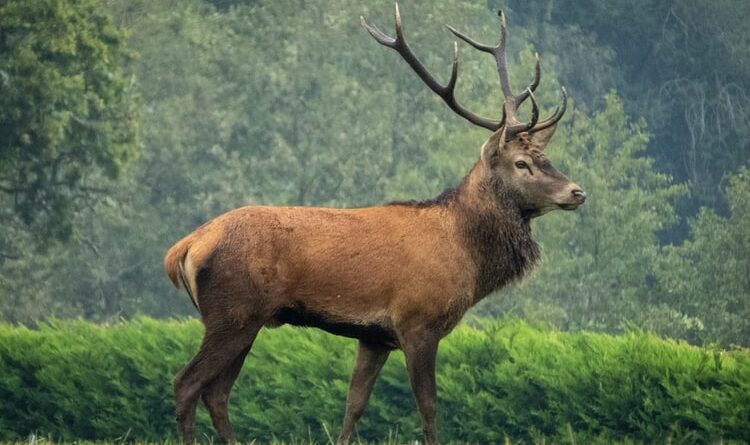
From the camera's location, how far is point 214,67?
47.7 metres

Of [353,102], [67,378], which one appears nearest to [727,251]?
[353,102]

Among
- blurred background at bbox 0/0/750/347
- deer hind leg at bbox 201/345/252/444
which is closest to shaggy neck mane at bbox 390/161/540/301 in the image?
deer hind leg at bbox 201/345/252/444

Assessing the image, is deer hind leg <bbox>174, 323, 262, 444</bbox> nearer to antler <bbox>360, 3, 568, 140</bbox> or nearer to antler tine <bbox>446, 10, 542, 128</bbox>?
antler <bbox>360, 3, 568, 140</bbox>

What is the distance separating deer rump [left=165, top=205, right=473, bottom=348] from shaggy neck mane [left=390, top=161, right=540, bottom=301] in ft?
0.88

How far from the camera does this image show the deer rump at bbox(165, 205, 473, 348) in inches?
454

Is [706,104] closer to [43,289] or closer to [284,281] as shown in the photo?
[43,289]

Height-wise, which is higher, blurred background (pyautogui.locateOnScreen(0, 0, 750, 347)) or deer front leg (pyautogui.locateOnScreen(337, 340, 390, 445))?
Result: deer front leg (pyautogui.locateOnScreen(337, 340, 390, 445))

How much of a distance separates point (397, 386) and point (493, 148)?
3.64 meters

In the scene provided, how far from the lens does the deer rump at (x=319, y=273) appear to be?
11.5 metres

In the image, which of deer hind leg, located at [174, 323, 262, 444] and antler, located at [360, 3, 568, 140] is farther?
antler, located at [360, 3, 568, 140]

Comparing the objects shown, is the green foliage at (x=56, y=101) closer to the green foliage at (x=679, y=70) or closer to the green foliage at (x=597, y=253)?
the green foliage at (x=597, y=253)

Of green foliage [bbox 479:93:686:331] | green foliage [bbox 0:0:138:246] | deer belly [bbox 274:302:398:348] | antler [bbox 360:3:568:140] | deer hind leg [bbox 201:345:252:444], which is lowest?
green foliage [bbox 479:93:686:331]

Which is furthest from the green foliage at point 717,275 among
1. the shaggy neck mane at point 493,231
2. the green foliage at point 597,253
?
the shaggy neck mane at point 493,231

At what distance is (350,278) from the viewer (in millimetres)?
11695
